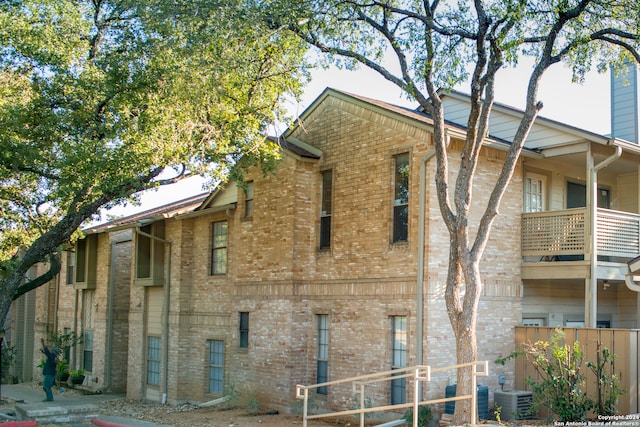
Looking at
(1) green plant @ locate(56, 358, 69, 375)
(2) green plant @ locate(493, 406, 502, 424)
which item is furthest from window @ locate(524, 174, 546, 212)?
(1) green plant @ locate(56, 358, 69, 375)

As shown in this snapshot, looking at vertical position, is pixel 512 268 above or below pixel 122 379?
above

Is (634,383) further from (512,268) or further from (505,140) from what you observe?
(505,140)

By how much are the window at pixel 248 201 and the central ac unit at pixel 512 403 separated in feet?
27.3

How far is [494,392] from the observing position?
16.2 meters

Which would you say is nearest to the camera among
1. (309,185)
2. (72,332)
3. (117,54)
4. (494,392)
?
(494,392)

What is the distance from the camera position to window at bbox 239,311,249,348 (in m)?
20.1

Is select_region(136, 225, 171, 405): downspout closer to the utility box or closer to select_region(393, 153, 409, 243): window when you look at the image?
select_region(393, 153, 409, 243): window

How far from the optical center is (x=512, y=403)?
15.5 metres

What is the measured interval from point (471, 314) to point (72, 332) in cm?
2154

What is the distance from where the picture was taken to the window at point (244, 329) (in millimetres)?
20078

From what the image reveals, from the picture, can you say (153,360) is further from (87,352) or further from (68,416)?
(68,416)

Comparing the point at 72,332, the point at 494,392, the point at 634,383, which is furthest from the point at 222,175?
the point at 72,332

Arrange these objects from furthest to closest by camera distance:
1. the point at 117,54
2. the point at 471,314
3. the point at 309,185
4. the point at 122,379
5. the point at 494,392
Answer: the point at 122,379, the point at 309,185, the point at 117,54, the point at 494,392, the point at 471,314

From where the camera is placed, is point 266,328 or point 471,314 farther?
point 266,328
